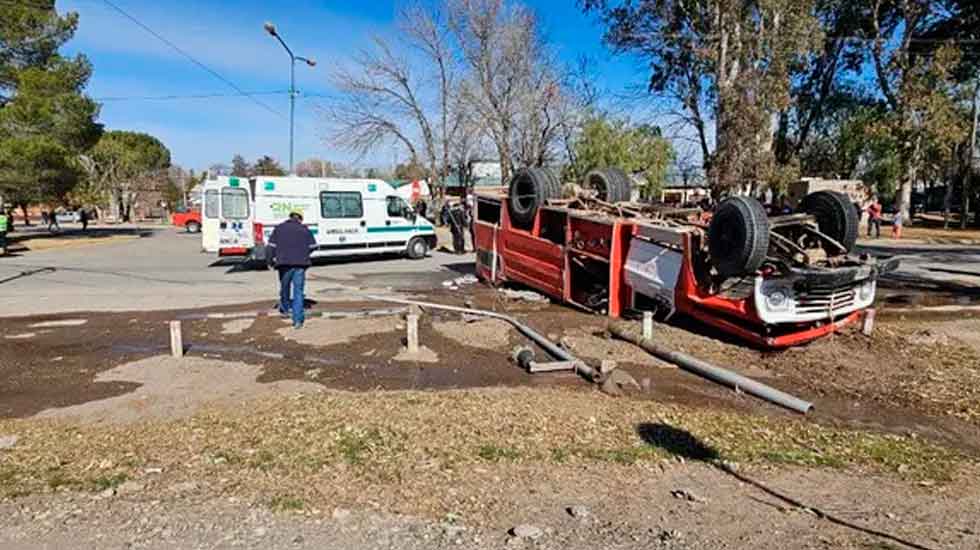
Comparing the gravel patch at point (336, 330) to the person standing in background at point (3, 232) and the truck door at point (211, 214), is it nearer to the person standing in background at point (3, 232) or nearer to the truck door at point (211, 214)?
the truck door at point (211, 214)

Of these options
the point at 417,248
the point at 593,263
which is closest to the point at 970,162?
the point at 417,248

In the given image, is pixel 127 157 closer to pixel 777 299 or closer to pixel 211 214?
pixel 211 214

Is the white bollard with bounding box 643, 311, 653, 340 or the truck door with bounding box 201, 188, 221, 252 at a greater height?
the truck door with bounding box 201, 188, 221, 252

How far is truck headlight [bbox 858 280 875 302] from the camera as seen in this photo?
7.82m

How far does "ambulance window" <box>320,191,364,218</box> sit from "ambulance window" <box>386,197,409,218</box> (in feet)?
3.24

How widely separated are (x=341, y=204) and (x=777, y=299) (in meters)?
12.4

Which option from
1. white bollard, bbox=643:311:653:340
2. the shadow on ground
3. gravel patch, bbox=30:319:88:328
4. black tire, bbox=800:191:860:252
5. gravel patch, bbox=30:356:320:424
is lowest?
gravel patch, bbox=30:356:320:424

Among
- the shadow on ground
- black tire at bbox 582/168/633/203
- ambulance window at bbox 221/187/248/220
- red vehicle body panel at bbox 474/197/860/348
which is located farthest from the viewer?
ambulance window at bbox 221/187/248/220

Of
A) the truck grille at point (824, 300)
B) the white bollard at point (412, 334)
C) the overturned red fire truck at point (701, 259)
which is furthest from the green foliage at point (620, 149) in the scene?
the white bollard at point (412, 334)

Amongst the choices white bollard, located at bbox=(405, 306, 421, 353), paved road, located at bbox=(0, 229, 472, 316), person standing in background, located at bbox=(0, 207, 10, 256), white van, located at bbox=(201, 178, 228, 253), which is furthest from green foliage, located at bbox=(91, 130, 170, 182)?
white bollard, located at bbox=(405, 306, 421, 353)

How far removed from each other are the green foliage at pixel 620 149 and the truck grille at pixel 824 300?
25.5 m

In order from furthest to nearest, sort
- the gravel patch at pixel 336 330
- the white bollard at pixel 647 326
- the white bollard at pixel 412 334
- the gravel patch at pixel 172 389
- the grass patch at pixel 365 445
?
the gravel patch at pixel 336 330
the white bollard at pixel 647 326
the white bollard at pixel 412 334
the gravel patch at pixel 172 389
the grass patch at pixel 365 445

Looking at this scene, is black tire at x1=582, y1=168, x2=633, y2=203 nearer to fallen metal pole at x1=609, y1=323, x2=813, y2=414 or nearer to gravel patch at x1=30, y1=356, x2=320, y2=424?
fallen metal pole at x1=609, y1=323, x2=813, y2=414

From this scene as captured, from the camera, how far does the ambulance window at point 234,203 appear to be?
1517 centimetres
